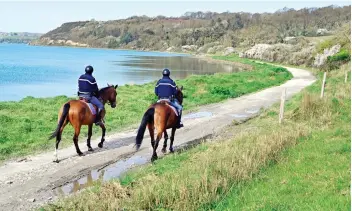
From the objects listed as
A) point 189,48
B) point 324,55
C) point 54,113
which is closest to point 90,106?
point 54,113

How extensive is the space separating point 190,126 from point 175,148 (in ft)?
12.3

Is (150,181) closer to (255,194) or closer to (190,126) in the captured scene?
(255,194)

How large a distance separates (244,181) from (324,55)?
155 ft

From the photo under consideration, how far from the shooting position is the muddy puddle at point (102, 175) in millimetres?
10164

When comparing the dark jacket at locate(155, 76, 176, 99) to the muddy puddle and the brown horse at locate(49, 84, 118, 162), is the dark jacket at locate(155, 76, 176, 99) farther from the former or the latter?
the brown horse at locate(49, 84, 118, 162)

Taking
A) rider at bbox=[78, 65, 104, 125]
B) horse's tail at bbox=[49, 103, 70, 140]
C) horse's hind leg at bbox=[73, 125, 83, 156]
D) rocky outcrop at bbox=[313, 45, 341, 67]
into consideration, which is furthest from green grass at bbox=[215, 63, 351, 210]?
rocky outcrop at bbox=[313, 45, 341, 67]

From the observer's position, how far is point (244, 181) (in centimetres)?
933

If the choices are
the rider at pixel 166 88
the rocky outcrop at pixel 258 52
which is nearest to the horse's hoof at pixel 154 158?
the rider at pixel 166 88

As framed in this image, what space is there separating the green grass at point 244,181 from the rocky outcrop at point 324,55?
40202 mm

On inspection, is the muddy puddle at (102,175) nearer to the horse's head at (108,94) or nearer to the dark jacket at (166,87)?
the dark jacket at (166,87)

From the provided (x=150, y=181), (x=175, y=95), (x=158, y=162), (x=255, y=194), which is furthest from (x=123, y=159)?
(x=255, y=194)

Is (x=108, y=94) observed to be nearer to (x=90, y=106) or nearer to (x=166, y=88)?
(x=90, y=106)

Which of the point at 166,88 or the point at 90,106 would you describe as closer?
the point at 166,88

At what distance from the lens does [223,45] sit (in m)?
141
